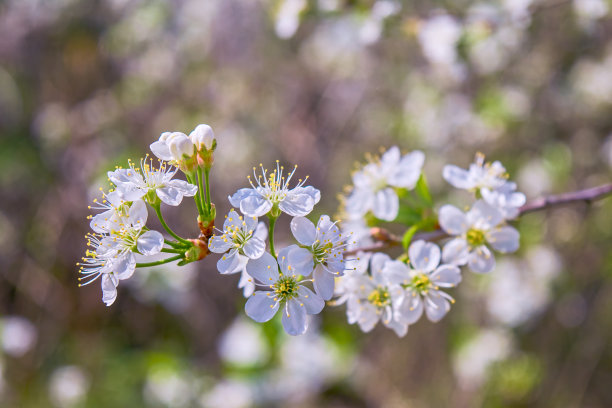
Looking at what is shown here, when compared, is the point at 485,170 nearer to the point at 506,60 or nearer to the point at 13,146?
the point at 506,60

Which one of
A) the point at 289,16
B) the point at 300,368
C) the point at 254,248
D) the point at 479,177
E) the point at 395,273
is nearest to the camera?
the point at 254,248

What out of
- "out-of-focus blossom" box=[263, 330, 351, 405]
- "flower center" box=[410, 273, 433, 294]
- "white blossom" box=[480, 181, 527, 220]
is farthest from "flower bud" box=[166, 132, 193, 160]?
"out-of-focus blossom" box=[263, 330, 351, 405]

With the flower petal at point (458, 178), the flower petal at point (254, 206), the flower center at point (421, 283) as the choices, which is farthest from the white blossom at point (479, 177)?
the flower petal at point (254, 206)

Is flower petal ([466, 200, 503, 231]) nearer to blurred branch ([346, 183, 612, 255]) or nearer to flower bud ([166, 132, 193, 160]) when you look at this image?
blurred branch ([346, 183, 612, 255])

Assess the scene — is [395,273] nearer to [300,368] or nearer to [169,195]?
[169,195]

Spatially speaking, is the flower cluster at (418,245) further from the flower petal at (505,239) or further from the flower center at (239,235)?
the flower center at (239,235)

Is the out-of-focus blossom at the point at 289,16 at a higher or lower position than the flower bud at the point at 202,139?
higher

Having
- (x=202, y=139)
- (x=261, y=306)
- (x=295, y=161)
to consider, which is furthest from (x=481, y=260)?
(x=295, y=161)
